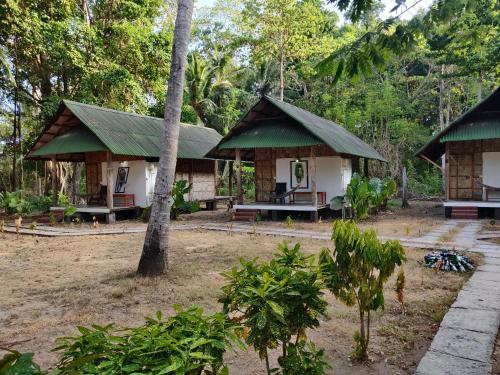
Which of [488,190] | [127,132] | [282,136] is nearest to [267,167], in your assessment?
[282,136]

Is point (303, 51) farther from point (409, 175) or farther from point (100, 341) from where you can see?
point (100, 341)

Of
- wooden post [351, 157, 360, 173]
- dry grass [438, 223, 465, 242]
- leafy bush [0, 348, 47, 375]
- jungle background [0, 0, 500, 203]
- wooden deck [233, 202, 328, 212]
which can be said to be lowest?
dry grass [438, 223, 465, 242]

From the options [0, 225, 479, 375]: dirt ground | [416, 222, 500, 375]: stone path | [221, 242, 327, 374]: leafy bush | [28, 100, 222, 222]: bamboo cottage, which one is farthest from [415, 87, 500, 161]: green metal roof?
[221, 242, 327, 374]: leafy bush

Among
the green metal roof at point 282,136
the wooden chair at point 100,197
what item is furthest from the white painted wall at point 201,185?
the green metal roof at point 282,136

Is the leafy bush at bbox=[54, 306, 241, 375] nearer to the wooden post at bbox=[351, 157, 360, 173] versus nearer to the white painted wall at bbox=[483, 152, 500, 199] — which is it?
the white painted wall at bbox=[483, 152, 500, 199]

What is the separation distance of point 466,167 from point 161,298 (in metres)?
15.6

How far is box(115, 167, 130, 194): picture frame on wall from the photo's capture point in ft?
61.1

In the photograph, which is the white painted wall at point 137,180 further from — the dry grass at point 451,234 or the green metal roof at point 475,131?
the green metal roof at point 475,131

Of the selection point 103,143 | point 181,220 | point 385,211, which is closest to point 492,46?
point 385,211

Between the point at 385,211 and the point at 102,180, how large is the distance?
13883 mm

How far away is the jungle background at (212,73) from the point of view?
18.5 metres

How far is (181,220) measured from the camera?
54.7 ft

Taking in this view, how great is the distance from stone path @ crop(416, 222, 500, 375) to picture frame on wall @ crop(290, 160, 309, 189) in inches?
429

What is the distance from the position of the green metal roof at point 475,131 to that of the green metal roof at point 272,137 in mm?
5453
